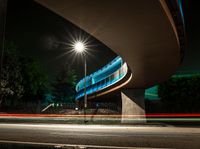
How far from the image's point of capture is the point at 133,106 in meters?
24.6

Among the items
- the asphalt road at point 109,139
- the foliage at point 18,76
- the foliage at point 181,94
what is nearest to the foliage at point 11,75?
the foliage at point 18,76

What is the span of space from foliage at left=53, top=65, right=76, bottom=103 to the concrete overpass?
193 feet

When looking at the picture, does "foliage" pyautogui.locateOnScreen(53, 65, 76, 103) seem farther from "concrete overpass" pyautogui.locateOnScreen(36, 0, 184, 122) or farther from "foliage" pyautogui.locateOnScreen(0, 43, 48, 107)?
"concrete overpass" pyautogui.locateOnScreen(36, 0, 184, 122)

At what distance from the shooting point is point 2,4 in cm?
314

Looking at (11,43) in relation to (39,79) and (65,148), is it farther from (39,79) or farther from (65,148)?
(65,148)

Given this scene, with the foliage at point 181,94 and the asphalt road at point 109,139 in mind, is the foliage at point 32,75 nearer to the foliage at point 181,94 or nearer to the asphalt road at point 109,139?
the foliage at point 181,94

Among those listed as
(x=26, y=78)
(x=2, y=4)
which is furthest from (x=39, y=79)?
(x=2, y=4)

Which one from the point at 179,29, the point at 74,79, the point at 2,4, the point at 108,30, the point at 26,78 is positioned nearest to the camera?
the point at 2,4

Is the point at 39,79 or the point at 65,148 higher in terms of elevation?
the point at 39,79

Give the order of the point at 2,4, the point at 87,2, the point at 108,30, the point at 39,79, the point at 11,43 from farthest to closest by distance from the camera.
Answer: the point at 39,79 → the point at 11,43 → the point at 108,30 → the point at 87,2 → the point at 2,4

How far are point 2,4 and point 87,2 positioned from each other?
335 centimetres

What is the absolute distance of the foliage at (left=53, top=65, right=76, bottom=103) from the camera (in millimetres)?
69000

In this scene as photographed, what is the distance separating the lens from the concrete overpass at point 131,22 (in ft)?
20.7

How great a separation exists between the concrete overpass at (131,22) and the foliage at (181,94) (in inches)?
1218
